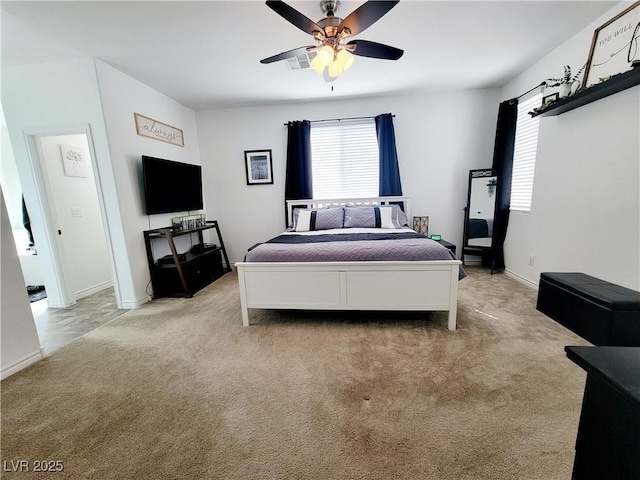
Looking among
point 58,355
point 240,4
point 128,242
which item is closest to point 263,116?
point 240,4

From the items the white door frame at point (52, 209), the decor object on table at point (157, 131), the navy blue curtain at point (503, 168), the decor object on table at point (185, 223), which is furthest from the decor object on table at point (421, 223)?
the white door frame at point (52, 209)

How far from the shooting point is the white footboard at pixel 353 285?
7.42 ft

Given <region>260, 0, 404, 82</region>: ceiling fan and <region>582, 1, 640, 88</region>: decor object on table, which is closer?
<region>260, 0, 404, 82</region>: ceiling fan

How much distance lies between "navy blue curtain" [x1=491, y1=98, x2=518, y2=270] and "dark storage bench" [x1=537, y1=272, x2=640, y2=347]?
2732 millimetres

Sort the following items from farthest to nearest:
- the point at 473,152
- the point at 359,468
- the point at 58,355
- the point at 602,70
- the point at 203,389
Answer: the point at 473,152 → the point at 602,70 → the point at 58,355 → the point at 203,389 → the point at 359,468

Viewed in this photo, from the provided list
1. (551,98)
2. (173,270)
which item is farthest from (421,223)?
(173,270)

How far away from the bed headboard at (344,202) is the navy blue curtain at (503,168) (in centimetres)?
125

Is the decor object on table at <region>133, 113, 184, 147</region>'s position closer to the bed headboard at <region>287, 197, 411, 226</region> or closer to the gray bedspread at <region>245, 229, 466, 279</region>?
the bed headboard at <region>287, 197, 411, 226</region>

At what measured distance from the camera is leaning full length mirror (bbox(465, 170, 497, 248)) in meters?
3.77

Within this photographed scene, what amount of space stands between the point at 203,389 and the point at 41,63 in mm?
3740

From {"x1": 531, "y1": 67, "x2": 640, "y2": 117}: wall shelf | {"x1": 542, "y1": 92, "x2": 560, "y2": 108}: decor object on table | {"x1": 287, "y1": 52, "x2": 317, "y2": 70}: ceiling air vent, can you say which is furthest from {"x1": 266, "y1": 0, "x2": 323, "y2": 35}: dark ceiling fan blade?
{"x1": 542, "y1": 92, "x2": 560, "y2": 108}: decor object on table

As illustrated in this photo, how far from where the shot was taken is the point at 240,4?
1.97 metres

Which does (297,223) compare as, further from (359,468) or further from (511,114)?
(511,114)

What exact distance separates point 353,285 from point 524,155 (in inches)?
121
